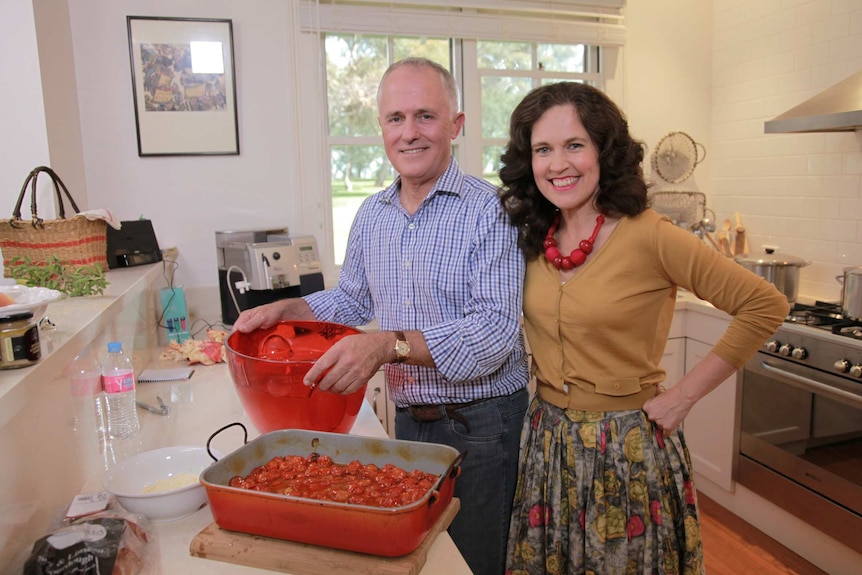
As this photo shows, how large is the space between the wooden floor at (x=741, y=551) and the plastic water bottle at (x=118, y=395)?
2.02 metres

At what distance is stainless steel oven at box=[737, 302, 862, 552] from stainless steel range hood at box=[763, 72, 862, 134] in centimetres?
70

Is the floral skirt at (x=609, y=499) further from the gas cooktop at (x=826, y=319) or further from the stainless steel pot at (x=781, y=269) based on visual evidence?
the stainless steel pot at (x=781, y=269)

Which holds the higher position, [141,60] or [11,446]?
[141,60]

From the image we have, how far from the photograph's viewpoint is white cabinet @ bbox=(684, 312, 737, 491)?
2725mm

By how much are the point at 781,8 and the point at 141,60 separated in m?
2.88

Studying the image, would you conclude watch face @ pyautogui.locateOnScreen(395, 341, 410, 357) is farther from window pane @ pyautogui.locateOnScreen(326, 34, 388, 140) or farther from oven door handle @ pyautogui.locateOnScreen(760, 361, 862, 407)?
window pane @ pyautogui.locateOnScreen(326, 34, 388, 140)

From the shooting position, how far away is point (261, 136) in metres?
3.04

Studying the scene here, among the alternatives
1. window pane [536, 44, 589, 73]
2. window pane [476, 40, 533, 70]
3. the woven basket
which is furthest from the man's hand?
window pane [536, 44, 589, 73]

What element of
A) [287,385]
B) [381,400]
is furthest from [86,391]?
[381,400]

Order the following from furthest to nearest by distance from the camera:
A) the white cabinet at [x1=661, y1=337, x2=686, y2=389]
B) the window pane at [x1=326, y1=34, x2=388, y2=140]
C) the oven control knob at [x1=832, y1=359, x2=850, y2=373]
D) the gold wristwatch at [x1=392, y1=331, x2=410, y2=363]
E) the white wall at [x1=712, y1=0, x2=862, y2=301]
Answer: the window pane at [x1=326, y1=34, x2=388, y2=140], the white cabinet at [x1=661, y1=337, x2=686, y2=389], the white wall at [x1=712, y1=0, x2=862, y2=301], the oven control knob at [x1=832, y1=359, x2=850, y2=373], the gold wristwatch at [x1=392, y1=331, x2=410, y2=363]

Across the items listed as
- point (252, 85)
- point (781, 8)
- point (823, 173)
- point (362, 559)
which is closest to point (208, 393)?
point (362, 559)

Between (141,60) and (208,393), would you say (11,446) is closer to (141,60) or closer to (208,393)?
(208,393)

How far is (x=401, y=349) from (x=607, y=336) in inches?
18.2

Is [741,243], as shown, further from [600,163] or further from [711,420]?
[600,163]
